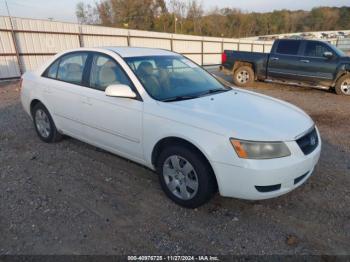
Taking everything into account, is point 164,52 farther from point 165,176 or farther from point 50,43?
point 50,43

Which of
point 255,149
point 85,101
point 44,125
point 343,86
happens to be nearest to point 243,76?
point 343,86

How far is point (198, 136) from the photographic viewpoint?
2.61 m

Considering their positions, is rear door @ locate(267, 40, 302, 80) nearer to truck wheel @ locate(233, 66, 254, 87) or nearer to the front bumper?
truck wheel @ locate(233, 66, 254, 87)

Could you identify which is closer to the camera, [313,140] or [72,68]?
[313,140]

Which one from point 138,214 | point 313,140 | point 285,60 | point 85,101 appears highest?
point 85,101

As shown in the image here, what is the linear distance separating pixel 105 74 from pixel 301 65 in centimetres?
826

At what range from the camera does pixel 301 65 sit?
9633mm

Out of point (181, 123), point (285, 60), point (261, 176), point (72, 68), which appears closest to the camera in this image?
point (261, 176)

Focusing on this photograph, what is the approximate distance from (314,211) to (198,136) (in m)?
1.54

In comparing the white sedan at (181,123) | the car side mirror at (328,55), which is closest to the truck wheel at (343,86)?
the car side mirror at (328,55)

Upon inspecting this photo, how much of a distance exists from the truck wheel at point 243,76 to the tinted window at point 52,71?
8.27 meters

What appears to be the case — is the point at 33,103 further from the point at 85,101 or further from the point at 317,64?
the point at 317,64

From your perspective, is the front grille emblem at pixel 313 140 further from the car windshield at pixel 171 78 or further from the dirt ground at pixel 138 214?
the car windshield at pixel 171 78

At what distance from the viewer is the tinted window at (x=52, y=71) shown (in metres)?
4.33
